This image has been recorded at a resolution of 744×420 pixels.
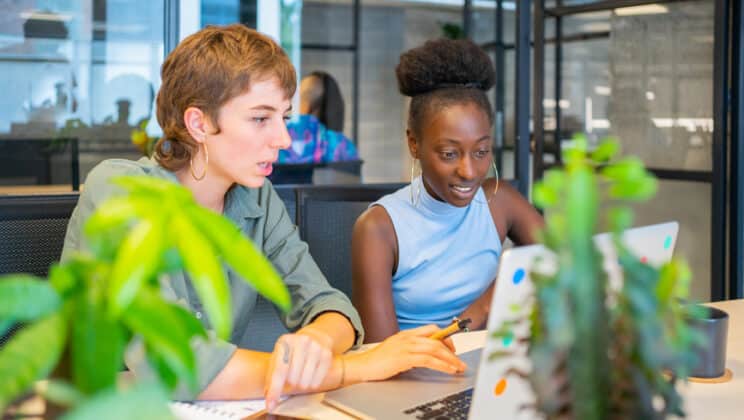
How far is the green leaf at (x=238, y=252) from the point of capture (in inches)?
17.0

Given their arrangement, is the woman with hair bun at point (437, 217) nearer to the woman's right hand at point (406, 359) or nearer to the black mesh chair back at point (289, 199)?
the black mesh chair back at point (289, 199)

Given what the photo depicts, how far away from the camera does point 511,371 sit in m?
0.60

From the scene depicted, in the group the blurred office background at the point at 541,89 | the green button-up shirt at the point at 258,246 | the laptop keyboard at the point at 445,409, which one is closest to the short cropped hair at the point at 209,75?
the green button-up shirt at the point at 258,246

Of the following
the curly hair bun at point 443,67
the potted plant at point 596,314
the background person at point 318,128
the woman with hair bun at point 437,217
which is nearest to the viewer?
the potted plant at point 596,314

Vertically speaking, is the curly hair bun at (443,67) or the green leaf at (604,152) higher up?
the curly hair bun at (443,67)

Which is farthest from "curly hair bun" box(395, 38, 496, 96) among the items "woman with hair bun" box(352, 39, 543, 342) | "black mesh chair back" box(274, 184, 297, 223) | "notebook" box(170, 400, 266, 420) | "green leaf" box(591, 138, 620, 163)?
"green leaf" box(591, 138, 620, 163)

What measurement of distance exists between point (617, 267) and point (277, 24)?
11.0ft

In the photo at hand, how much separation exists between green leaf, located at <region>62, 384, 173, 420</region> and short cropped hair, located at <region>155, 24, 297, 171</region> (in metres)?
1.13

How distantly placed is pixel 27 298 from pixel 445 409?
76 centimetres

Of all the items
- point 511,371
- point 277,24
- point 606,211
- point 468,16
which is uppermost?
point 468,16

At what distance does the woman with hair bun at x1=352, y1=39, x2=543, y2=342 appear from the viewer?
1.74m

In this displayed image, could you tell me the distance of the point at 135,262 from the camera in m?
0.41

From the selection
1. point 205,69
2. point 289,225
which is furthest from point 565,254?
point 289,225

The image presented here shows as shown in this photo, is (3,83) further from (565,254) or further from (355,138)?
(355,138)
